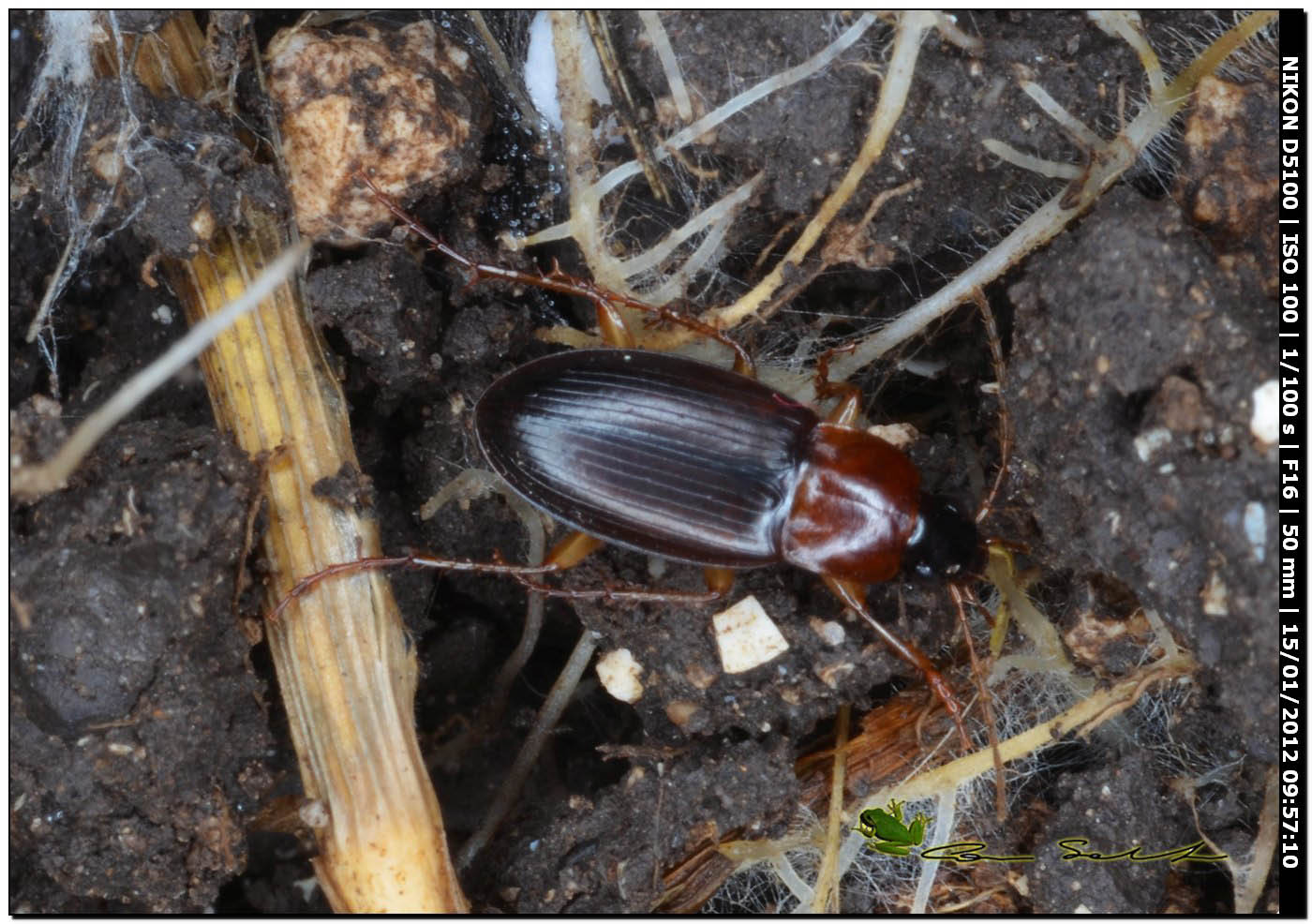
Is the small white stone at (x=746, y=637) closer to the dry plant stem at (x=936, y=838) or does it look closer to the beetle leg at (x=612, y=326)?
the dry plant stem at (x=936, y=838)

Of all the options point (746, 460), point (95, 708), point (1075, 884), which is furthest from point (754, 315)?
point (95, 708)

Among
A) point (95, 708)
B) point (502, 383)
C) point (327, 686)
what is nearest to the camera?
point (95, 708)

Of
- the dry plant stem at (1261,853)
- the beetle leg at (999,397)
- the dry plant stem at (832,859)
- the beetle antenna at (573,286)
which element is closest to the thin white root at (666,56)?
the beetle antenna at (573,286)

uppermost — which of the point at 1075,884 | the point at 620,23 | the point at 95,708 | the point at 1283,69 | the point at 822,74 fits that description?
the point at 620,23

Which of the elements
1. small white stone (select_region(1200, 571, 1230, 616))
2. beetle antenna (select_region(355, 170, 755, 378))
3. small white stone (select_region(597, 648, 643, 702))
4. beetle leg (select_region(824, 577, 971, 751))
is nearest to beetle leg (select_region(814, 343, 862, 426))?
beetle antenna (select_region(355, 170, 755, 378))

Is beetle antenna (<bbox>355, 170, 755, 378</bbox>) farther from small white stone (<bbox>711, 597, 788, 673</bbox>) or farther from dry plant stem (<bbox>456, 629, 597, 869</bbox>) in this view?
dry plant stem (<bbox>456, 629, 597, 869</bbox>)

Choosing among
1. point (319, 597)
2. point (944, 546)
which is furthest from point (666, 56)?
point (319, 597)

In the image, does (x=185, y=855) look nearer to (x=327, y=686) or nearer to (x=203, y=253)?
(x=327, y=686)
